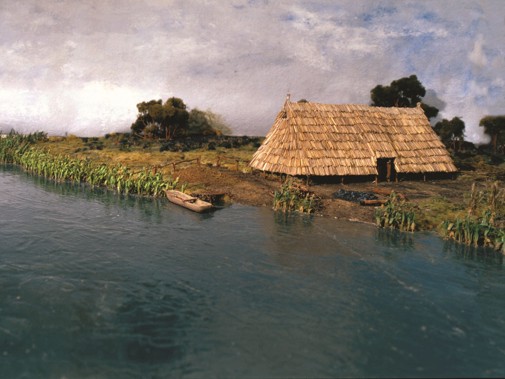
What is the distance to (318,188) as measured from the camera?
96.1ft

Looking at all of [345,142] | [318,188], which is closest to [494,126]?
[345,142]

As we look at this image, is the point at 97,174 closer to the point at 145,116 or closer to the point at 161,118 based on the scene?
the point at 161,118

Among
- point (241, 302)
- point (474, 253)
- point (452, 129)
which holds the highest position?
point (452, 129)

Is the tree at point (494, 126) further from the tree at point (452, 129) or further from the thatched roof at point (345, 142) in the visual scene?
the thatched roof at point (345, 142)

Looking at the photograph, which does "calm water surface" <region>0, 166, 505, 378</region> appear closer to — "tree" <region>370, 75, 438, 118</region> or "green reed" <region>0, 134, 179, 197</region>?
"green reed" <region>0, 134, 179, 197</region>

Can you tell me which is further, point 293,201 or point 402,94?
point 402,94

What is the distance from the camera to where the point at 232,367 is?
411 inches

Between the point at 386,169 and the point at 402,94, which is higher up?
the point at 402,94

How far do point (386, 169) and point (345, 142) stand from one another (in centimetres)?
500

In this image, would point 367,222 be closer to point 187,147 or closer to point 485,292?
point 485,292

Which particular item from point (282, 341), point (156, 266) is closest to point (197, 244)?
point (156, 266)

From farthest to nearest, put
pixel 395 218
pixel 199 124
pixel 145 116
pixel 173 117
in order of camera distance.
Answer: pixel 199 124, pixel 145 116, pixel 173 117, pixel 395 218

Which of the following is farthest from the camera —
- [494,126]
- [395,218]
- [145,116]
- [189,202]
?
[145,116]

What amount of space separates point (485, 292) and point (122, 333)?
12061 mm
